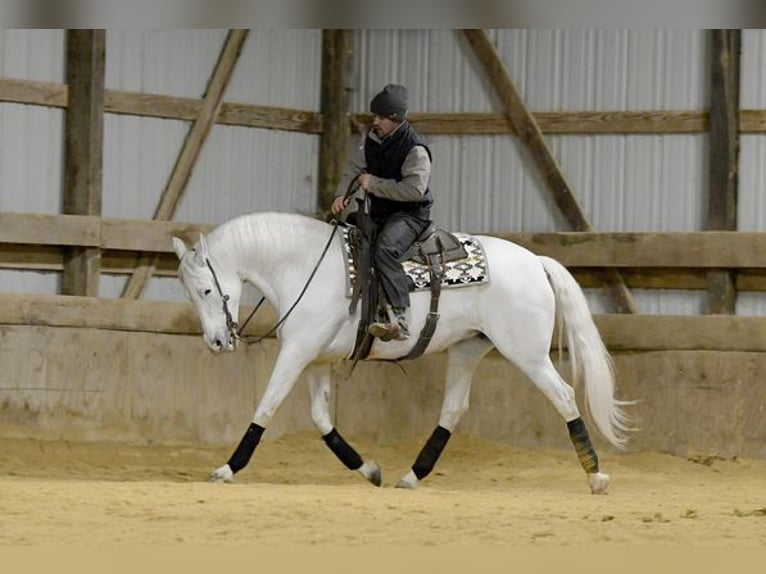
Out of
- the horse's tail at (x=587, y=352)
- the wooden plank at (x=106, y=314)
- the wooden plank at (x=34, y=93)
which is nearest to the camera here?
the horse's tail at (x=587, y=352)

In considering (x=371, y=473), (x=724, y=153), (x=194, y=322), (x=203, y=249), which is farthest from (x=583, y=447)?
(x=194, y=322)

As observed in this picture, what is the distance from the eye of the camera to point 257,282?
787 centimetres

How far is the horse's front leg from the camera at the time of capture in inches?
294

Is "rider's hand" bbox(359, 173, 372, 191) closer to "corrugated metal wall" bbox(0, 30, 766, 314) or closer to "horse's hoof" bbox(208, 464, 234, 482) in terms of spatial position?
"horse's hoof" bbox(208, 464, 234, 482)

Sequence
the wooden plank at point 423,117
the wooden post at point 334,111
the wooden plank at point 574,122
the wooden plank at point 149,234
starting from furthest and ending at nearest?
the wooden post at point 334,111 → the wooden plank at point 574,122 → the wooden plank at point 149,234 → the wooden plank at point 423,117

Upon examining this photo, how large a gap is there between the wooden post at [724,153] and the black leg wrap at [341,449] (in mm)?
3648

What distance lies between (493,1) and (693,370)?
9.03 m

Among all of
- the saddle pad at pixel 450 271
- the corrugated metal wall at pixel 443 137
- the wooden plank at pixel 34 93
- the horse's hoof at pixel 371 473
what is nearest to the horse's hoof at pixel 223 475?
the horse's hoof at pixel 371 473

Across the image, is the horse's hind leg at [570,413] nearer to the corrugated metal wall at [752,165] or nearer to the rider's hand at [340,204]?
the rider's hand at [340,204]

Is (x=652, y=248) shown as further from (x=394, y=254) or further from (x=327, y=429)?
(x=327, y=429)

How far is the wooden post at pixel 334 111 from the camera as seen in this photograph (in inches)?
449

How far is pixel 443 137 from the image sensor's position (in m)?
11.2

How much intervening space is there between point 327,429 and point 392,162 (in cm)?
170

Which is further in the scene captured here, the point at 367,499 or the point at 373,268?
the point at 373,268
